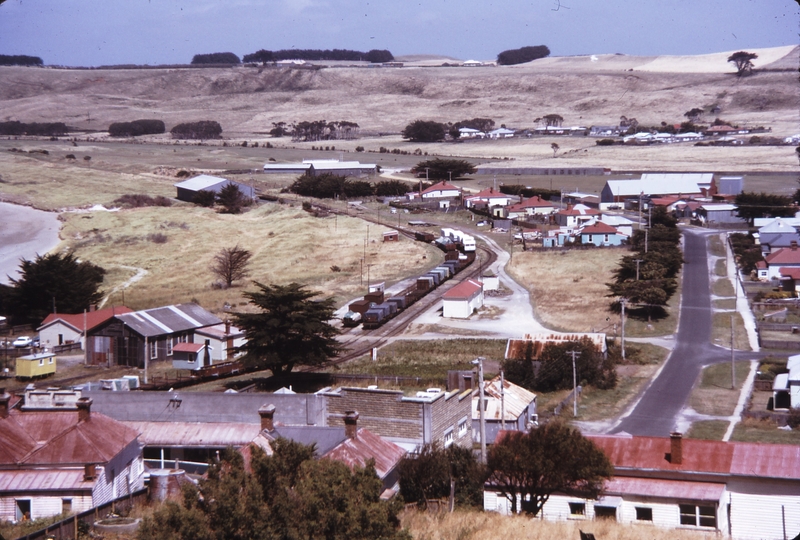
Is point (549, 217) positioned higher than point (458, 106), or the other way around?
point (458, 106)

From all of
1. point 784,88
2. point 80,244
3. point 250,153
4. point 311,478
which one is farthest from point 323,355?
point 784,88

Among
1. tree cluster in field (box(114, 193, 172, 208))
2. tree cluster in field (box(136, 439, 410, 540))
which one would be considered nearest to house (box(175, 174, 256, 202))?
tree cluster in field (box(114, 193, 172, 208))

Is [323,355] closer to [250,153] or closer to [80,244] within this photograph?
[80,244]

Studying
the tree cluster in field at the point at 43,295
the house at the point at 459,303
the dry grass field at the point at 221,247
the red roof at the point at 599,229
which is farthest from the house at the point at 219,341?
the red roof at the point at 599,229

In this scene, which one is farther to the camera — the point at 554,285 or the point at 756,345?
the point at 554,285

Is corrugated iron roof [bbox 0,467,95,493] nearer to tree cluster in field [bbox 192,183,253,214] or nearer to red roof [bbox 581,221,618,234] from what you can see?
red roof [bbox 581,221,618,234]

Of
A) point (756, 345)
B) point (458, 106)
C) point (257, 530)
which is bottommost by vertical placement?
point (756, 345)

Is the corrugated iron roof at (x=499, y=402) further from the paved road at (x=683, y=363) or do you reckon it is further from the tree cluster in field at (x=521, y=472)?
the tree cluster in field at (x=521, y=472)

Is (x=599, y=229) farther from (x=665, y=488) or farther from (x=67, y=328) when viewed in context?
(x=665, y=488)
